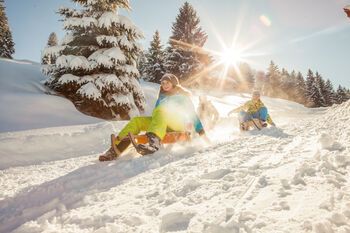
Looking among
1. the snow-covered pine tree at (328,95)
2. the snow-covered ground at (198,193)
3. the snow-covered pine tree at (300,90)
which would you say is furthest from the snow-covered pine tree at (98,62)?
the snow-covered pine tree at (300,90)

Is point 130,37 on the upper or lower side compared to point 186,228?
upper

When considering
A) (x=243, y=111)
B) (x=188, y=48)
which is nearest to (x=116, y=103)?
(x=243, y=111)

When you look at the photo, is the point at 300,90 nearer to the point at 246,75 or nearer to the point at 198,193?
the point at 246,75

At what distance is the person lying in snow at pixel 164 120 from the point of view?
5.03m

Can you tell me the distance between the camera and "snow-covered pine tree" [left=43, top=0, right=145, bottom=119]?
11117mm

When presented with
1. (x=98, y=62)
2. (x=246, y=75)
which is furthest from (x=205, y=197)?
(x=246, y=75)

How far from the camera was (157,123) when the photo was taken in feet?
16.8

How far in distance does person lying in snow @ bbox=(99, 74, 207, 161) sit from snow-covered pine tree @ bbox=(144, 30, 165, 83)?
3116 centimetres

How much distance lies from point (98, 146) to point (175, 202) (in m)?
5.42

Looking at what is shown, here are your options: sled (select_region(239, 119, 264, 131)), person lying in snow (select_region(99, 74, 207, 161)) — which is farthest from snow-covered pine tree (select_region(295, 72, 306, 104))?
person lying in snow (select_region(99, 74, 207, 161))

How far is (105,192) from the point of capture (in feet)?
9.98

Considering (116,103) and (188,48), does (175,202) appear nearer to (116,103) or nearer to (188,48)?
(116,103)

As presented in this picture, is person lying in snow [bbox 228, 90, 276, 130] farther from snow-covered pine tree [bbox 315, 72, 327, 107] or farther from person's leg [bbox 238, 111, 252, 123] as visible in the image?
snow-covered pine tree [bbox 315, 72, 327, 107]

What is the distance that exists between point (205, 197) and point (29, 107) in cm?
824
